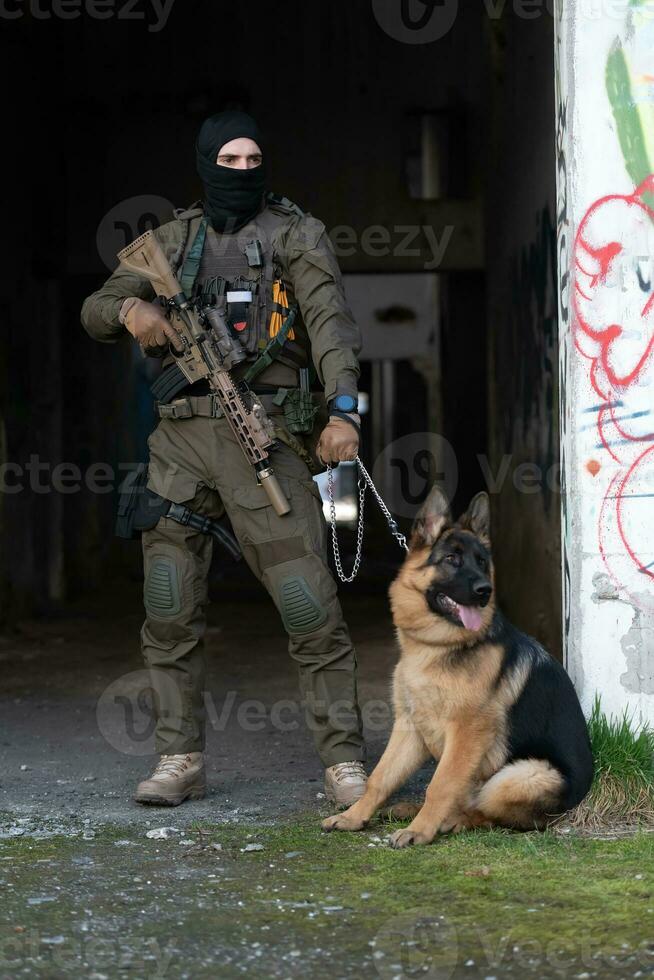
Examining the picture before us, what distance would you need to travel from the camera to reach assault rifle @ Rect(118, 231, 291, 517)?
4.31 metres

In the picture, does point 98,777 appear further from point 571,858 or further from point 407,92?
point 407,92

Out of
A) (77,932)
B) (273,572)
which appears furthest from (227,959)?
(273,572)

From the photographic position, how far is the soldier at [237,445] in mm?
4348

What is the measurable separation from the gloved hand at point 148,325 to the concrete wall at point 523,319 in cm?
372

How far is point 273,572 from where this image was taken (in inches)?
172

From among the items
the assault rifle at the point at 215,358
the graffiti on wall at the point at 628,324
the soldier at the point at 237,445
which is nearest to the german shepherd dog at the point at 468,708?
the soldier at the point at 237,445

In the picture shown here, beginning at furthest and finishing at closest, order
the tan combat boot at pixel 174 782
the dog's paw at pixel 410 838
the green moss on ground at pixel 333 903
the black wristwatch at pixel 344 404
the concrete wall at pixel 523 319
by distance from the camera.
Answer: the concrete wall at pixel 523 319 → the tan combat boot at pixel 174 782 → the black wristwatch at pixel 344 404 → the dog's paw at pixel 410 838 → the green moss on ground at pixel 333 903

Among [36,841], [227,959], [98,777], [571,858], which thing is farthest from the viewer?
[98,777]

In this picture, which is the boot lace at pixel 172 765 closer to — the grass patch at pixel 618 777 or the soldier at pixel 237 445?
the soldier at pixel 237 445

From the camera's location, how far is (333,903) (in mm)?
3391

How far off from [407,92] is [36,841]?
25.8ft

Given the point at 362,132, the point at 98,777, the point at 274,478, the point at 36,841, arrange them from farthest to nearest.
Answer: the point at 362,132 < the point at 98,777 < the point at 274,478 < the point at 36,841

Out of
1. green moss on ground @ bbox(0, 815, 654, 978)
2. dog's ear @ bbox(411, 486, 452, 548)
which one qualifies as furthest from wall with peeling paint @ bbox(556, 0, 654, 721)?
green moss on ground @ bbox(0, 815, 654, 978)

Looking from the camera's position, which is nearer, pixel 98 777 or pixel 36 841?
pixel 36 841
